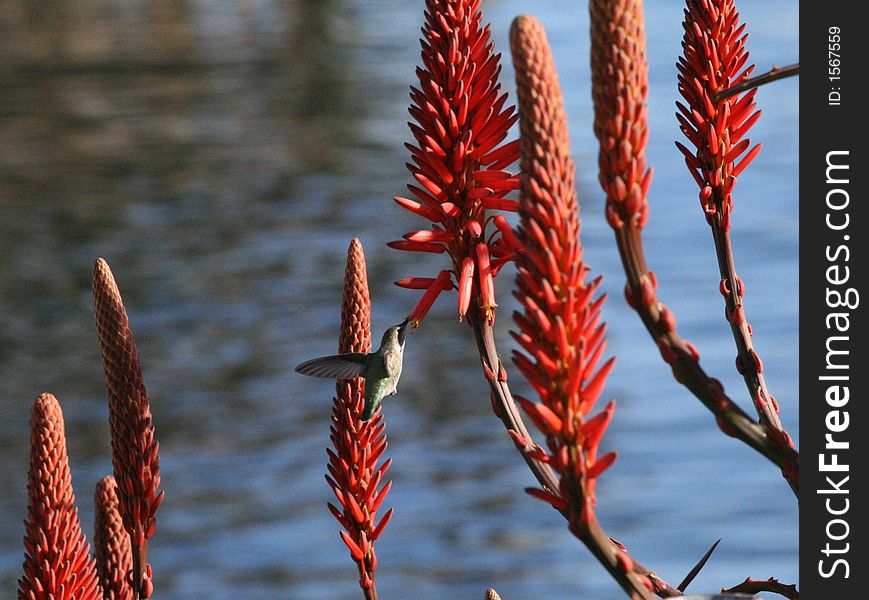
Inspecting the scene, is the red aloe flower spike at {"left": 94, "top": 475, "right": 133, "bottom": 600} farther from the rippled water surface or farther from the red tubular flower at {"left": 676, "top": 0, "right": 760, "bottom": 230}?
the rippled water surface

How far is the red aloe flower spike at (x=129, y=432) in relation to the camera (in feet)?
4.09

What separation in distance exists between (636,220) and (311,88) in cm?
1841

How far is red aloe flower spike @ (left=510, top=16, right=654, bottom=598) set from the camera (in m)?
0.82

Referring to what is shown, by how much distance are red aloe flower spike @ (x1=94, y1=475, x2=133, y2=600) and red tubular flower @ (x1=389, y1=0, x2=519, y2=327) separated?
0.40m

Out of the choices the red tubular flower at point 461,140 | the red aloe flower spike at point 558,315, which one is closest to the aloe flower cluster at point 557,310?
the red aloe flower spike at point 558,315

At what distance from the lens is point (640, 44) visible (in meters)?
0.86

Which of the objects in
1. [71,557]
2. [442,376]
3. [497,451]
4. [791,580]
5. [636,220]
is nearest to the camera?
[636,220]

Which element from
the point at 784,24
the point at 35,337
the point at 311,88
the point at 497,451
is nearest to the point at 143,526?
the point at 497,451

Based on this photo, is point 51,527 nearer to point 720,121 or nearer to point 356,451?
point 356,451
